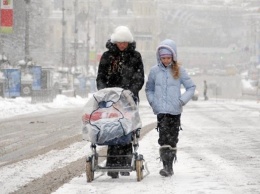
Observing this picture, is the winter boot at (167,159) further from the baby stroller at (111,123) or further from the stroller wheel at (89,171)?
the stroller wheel at (89,171)

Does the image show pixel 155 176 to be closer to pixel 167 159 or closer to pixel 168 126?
pixel 167 159

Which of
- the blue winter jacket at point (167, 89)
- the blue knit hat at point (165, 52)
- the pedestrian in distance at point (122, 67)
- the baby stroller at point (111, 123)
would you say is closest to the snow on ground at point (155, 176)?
the baby stroller at point (111, 123)

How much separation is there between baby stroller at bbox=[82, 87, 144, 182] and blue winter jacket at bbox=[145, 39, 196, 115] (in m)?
0.49

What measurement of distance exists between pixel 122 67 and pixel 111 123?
889 millimetres

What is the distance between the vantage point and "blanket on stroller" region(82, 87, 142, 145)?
9.27 metres

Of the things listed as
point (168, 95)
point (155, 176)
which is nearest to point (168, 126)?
point (168, 95)

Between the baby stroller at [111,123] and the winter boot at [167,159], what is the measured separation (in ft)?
1.63

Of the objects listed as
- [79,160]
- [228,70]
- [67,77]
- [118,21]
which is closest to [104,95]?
[79,160]

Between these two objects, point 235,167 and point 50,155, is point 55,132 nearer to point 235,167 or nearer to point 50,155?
point 50,155

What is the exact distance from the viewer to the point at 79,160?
486 inches

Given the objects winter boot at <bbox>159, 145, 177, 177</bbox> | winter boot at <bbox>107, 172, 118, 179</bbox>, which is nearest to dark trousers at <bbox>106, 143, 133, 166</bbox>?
winter boot at <bbox>107, 172, 118, 179</bbox>

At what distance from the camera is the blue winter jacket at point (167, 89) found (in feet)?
32.7

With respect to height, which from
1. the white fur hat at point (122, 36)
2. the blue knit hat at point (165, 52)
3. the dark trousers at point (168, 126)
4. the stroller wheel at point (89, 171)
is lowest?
the stroller wheel at point (89, 171)

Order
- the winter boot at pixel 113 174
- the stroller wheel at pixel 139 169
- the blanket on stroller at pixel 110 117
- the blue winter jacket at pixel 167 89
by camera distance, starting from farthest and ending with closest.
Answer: the blue winter jacket at pixel 167 89 < the winter boot at pixel 113 174 < the stroller wheel at pixel 139 169 < the blanket on stroller at pixel 110 117
